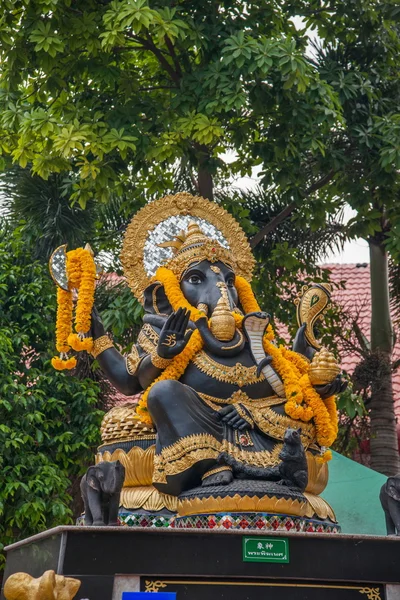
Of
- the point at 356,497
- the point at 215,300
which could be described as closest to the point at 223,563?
the point at 215,300

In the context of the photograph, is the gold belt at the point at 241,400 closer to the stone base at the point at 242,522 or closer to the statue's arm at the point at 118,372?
the statue's arm at the point at 118,372

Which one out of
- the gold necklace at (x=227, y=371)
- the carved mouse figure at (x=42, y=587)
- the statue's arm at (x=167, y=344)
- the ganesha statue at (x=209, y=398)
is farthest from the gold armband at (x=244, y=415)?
the carved mouse figure at (x=42, y=587)

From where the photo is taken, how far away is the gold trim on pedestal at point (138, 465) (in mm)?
7816

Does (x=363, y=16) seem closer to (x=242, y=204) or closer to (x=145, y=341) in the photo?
(x=242, y=204)

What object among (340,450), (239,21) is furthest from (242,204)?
(340,450)

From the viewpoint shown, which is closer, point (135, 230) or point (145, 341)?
point (145, 341)

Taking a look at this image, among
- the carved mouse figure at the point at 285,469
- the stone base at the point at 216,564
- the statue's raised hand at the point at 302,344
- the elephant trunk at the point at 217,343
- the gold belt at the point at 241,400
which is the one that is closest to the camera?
the stone base at the point at 216,564

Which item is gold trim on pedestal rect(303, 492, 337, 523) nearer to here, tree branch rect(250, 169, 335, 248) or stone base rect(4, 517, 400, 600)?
stone base rect(4, 517, 400, 600)

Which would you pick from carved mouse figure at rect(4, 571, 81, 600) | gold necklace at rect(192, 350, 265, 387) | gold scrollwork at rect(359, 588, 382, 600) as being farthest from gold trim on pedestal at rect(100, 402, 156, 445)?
gold scrollwork at rect(359, 588, 382, 600)

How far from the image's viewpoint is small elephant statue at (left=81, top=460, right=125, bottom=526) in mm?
6859

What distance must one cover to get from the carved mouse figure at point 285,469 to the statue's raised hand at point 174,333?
92 cm

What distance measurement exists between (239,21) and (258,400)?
523 cm

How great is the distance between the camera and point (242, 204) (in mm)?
13094

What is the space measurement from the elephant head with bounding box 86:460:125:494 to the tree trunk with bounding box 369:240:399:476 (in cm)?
657
